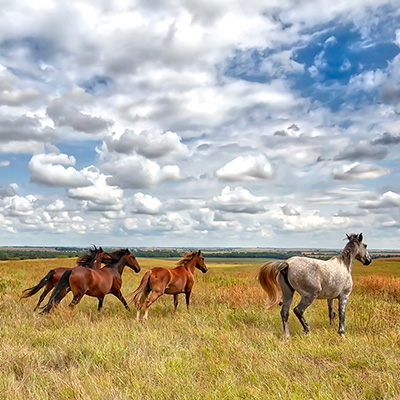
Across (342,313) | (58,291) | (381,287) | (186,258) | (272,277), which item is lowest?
(381,287)

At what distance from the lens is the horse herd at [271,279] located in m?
7.74

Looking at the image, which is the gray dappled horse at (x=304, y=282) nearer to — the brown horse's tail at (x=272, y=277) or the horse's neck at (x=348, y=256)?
the brown horse's tail at (x=272, y=277)

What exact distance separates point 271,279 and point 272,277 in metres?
0.06

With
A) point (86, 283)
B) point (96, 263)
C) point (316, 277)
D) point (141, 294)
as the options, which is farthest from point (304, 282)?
point (96, 263)

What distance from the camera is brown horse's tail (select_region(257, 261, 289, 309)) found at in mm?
7897

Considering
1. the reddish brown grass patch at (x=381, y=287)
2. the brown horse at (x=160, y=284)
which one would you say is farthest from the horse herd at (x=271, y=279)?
the reddish brown grass patch at (x=381, y=287)

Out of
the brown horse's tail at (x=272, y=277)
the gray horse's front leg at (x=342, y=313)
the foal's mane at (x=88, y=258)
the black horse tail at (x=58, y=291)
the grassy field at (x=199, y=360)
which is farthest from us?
the foal's mane at (x=88, y=258)

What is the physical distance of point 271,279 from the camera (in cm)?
805

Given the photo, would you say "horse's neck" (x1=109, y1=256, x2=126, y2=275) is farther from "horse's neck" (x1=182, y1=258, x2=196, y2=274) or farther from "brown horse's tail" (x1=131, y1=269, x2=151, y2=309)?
"horse's neck" (x1=182, y1=258, x2=196, y2=274)

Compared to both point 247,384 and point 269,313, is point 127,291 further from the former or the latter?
point 247,384

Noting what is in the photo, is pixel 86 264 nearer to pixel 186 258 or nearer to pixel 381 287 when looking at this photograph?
pixel 186 258

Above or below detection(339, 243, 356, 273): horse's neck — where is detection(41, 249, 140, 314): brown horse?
below

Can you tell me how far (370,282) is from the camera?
14961 millimetres

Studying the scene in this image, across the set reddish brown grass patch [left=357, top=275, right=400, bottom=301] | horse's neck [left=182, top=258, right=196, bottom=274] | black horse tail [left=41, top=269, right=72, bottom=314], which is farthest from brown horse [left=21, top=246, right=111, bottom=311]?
reddish brown grass patch [left=357, top=275, right=400, bottom=301]
